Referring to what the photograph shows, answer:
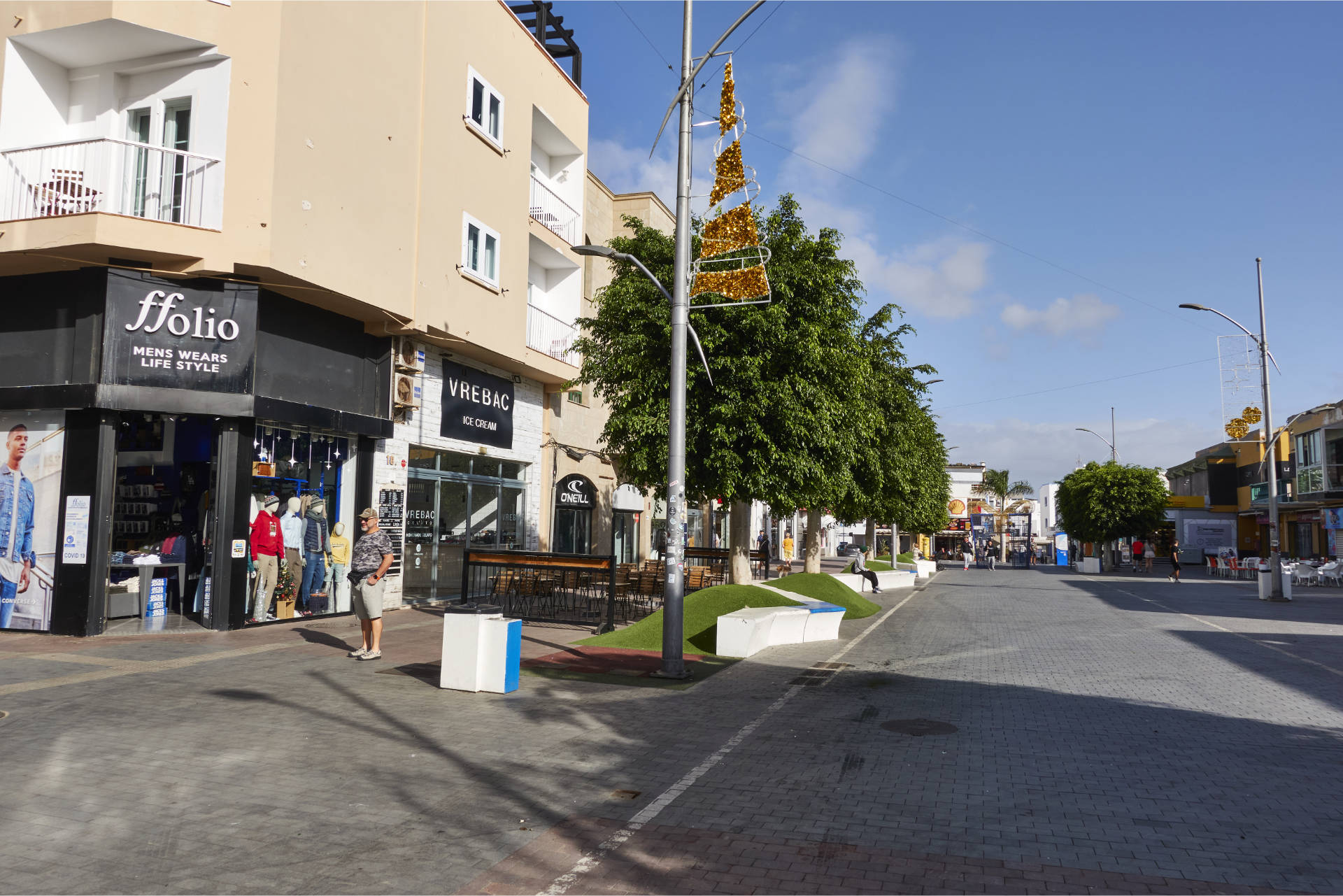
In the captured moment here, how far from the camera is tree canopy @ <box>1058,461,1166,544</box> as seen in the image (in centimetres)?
5456

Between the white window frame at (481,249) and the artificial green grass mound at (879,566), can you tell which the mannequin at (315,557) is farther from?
the artificial green grass mound at (879,566)

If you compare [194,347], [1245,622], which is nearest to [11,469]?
[194,347]

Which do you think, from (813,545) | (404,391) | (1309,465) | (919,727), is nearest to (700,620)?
(919,727)

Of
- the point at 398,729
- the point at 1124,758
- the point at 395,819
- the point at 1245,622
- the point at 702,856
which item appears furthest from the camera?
the point at 1245,622

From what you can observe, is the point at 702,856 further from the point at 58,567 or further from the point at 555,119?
the point at 555,119

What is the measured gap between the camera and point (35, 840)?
4895 mm

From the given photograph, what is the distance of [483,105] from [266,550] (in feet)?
35.9

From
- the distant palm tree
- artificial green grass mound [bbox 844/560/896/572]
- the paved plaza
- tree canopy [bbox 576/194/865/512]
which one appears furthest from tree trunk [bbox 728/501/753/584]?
the distant palm tree

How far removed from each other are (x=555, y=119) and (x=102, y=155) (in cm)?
1207

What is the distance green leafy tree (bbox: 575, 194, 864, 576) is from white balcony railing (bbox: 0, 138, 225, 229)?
6999 mm

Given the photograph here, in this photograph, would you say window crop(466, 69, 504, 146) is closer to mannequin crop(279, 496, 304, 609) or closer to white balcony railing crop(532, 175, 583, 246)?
white balcony railing crop(532, 175, 583, 246)

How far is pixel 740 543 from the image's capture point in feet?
58.8

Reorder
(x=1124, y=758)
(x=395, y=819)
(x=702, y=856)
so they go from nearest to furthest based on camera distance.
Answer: (x=702, y=856)
(x=395, y=819)
(x=1124, y=758)

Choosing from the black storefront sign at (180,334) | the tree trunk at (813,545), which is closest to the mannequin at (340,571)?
the black storefront sign at (180,334)
